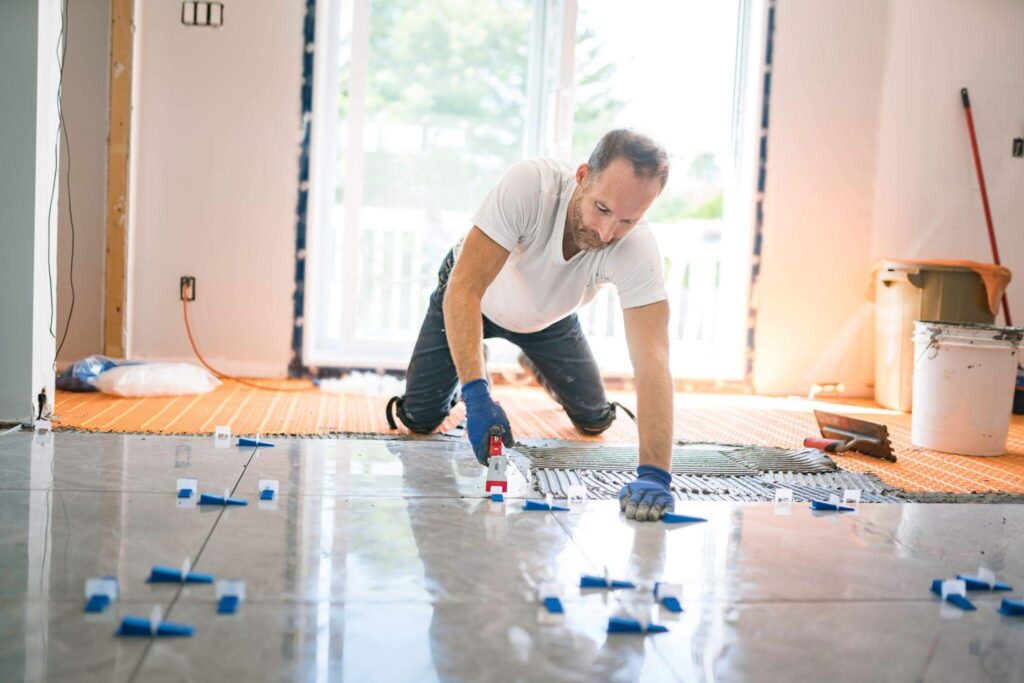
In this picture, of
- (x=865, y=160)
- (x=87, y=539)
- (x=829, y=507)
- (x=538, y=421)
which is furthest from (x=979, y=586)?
(x=865, y=160)

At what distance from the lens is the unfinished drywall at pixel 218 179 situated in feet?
13.2

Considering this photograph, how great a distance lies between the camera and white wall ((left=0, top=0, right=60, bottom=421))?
2.53 metres

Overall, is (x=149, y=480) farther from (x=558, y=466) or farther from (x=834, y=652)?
(x=834, y=652)

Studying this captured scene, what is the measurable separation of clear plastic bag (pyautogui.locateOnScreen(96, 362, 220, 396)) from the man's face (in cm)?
199

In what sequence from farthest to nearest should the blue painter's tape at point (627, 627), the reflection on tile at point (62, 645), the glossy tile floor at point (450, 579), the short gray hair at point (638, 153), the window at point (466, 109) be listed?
1. the window at point (466, 109)
2. the short gray hair at point (638, 153)
3. the blue painter's tape at point (627, 627)
4. the glossy tile floor at point (450, 579)
5. the reflection on tile at point (62, 645)

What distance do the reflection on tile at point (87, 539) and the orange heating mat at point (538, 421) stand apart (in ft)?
2.81

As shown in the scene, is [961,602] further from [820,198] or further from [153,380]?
[820,198]


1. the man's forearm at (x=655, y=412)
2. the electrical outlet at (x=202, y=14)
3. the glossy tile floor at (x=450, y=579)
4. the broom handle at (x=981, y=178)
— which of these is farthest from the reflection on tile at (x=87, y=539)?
the broom handle at (x=981, y=178)

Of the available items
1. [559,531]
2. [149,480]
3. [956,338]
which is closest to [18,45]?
[149,480]

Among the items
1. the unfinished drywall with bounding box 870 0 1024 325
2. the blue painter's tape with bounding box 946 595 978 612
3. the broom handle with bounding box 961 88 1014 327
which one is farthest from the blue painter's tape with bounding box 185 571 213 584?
the broom handle with bounding box 961 88 1014 327

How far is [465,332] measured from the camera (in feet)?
7.13

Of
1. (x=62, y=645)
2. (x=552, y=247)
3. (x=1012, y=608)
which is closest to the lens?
(x=62, y=645)

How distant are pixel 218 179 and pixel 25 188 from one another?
5.13 ft

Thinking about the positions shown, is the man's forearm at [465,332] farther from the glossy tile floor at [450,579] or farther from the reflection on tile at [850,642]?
the reflection on tile at [850,642]
